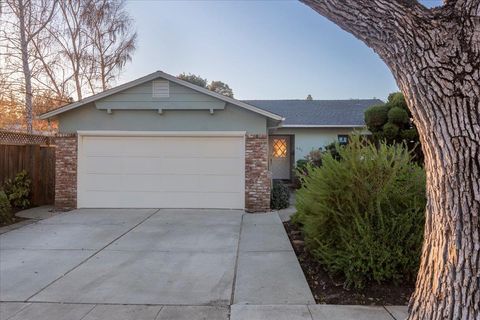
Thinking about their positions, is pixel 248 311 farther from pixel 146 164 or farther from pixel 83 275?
pixel 146 164

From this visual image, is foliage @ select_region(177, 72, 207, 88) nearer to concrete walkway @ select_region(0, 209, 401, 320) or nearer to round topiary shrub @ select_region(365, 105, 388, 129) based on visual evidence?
round topiary shrub @ select_region(365, 105, 388, 129)

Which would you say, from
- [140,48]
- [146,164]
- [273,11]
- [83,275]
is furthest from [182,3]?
[140,48]

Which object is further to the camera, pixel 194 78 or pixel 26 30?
pixel 194 78

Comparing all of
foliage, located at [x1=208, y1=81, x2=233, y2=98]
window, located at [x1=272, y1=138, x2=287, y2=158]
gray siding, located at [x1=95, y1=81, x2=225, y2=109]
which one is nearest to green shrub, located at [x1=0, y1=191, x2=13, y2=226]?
gray siding, located at [x1=95, y1=81, x2=225, y2=109]

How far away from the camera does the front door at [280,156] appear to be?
1641 cm

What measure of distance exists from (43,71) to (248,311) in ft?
53.7

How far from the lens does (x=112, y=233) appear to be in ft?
23.6

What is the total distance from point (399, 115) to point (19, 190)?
12140 millimetres

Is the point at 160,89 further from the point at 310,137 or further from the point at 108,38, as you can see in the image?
the point at 108,38

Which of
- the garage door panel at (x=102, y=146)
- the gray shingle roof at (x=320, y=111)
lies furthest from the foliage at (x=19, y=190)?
the gray shingle roof at (x=320, y=111)

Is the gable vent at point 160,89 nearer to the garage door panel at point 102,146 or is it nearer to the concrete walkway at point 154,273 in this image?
the garage door panel at point 102,146

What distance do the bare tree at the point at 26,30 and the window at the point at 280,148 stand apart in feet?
35.3

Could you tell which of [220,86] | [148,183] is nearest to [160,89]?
[148,183]

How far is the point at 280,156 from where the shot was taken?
1656 centimetres
